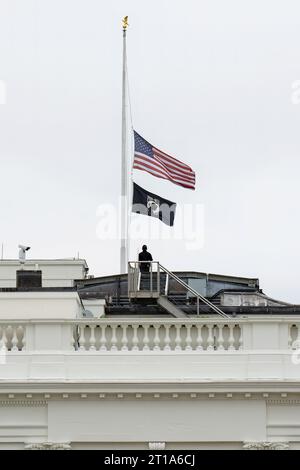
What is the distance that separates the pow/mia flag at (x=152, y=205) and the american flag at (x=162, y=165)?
55cm

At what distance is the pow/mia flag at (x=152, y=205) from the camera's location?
145ft

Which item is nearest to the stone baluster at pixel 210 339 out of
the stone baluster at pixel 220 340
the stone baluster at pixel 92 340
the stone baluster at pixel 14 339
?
the stone baluster at pixel 220 340

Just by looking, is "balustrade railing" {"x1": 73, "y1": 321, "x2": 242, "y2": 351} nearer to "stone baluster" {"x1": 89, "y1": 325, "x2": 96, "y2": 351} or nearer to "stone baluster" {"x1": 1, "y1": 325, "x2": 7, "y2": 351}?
"stone baluster" {"x1": 89, "y1": 325, "x2": 96, "y2": 351}

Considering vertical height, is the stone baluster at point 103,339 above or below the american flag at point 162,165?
below

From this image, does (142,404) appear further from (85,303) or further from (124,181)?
(124,181)

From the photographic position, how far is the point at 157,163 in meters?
44.5

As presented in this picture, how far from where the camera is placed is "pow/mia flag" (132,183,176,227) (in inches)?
1735

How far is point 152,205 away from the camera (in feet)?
145

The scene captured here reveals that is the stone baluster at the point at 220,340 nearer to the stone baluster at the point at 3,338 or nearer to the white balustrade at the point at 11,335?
the white balustrade at the point at 11,335

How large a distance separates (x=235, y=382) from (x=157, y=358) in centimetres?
166

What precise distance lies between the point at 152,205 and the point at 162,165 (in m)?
1.14

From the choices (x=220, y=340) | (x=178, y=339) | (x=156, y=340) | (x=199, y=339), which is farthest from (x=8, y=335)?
(x=220, y=340)

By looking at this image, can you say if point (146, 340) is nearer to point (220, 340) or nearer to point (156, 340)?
point (156, 340)

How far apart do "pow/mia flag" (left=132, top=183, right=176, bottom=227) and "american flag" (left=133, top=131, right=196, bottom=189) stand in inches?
21.6
